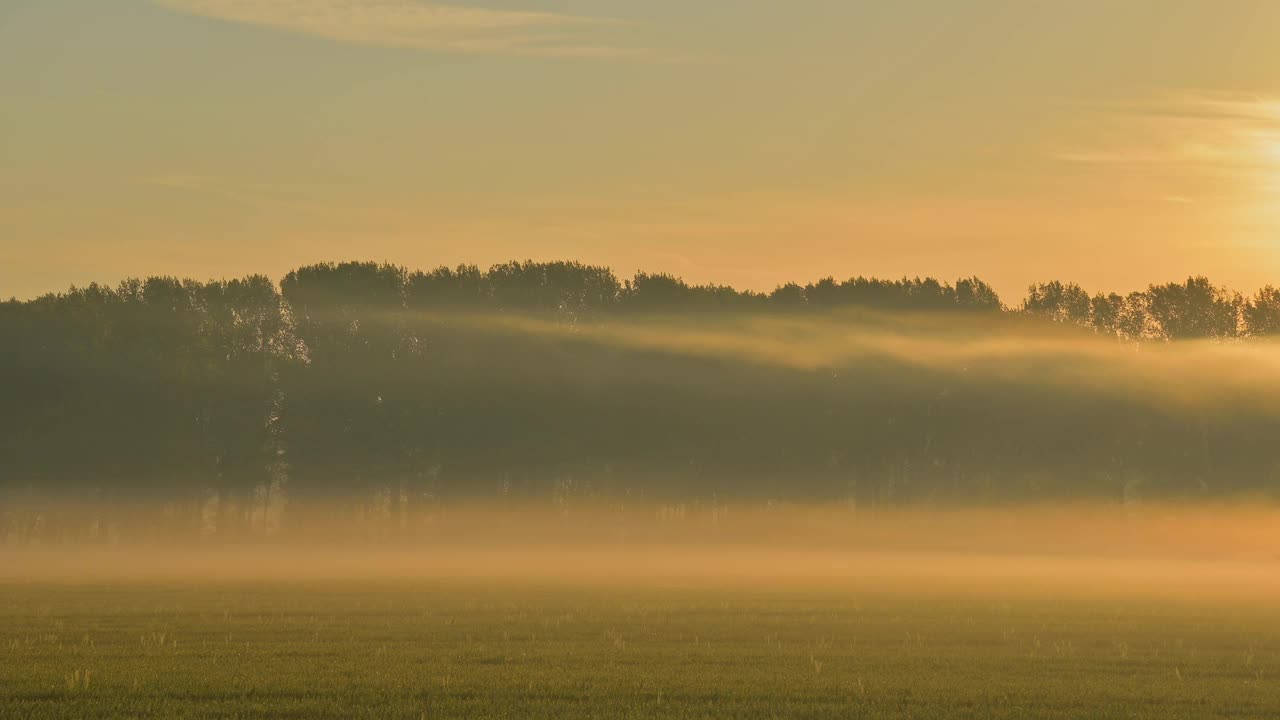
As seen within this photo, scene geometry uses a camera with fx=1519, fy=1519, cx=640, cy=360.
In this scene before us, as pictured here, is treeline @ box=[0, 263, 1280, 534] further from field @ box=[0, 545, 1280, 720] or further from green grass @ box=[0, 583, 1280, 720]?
green grass @ box=[0, 583, 1280, 720]

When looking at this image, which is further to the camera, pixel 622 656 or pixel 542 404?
pixel 542 404

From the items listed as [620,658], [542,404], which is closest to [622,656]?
[620,658]

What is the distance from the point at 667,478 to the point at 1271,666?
89.5 metres

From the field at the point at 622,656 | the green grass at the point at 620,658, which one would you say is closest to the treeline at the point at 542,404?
the field at the point at 622,656

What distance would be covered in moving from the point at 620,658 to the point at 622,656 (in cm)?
44

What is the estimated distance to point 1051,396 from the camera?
122 m

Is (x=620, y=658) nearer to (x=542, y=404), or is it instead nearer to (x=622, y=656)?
(x=622, y=656)

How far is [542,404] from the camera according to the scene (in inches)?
4606

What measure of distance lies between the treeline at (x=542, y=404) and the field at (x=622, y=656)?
5759 centimetres

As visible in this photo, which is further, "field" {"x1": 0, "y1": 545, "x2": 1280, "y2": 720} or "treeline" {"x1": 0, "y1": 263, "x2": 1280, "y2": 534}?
"treeline" {"x1": 0, "y1": 263, "x2": 1280, "y2": 534}

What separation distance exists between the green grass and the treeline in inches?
2429

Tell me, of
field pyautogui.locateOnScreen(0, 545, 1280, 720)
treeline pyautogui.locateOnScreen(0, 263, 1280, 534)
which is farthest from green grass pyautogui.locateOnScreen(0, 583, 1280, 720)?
treeline pyautogui.locateOnScreen(0, 263, 1280, 534)

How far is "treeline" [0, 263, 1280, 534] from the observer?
112 metres

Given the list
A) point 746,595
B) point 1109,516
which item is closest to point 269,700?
point 746,595
